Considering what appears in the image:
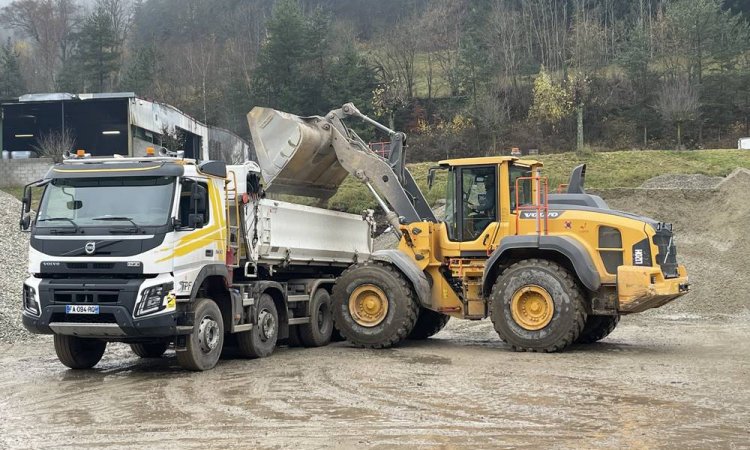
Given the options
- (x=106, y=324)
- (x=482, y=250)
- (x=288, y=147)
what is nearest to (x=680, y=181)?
(x=482, y=250)

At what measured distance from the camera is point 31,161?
39.6 metres

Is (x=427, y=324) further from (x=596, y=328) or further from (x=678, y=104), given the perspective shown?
(x=678, y=104)

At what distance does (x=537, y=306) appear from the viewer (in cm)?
1330

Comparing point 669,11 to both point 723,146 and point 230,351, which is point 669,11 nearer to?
point 723,146

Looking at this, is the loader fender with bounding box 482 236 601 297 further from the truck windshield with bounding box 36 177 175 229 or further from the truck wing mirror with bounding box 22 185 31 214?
the truck wing mirror with bounding box 22 185 31 214

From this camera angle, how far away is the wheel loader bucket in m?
14.6

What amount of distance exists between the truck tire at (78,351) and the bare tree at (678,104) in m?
38.4

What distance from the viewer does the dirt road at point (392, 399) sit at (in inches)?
290

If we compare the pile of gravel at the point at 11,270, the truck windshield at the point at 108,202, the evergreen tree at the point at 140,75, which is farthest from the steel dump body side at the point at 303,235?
the evergreen tree at the point at 140,75

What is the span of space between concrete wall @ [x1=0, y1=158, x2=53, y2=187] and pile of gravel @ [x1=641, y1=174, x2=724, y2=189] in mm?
27555

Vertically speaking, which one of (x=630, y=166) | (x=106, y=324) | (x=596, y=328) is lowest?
(x=596, y=328)

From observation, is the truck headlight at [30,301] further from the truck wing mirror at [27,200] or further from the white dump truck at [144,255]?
the truck wing mirror at [27,200]

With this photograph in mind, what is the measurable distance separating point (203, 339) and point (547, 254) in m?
5.80

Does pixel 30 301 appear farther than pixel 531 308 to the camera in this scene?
No
